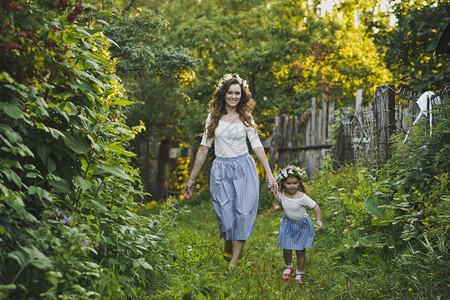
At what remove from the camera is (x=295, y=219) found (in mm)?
5035

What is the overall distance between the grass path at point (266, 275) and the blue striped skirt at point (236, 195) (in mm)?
310

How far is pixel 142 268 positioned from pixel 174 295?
41 cm

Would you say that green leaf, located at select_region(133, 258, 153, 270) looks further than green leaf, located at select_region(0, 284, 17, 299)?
Yes

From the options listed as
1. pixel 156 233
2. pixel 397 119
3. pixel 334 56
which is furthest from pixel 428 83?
pixel 156 233

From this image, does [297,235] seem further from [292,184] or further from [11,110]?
[11,110]

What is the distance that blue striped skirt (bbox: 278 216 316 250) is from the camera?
487 cm

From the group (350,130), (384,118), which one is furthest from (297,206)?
(350,130)

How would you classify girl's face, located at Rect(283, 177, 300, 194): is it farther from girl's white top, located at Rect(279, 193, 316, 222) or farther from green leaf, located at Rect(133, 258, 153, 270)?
green leaf, located at Rect(133, 258, 153, 270)

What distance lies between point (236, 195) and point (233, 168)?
274 mm

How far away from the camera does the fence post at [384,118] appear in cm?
655

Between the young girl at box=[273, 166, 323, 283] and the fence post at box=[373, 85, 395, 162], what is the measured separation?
6.30ft

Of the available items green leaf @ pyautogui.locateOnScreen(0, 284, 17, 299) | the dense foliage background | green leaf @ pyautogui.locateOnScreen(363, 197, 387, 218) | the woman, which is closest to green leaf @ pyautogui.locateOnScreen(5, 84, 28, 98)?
the dense foliage background

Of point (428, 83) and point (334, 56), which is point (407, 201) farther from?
point (334, 56)

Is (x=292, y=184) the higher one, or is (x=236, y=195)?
(x=292, y=184)
